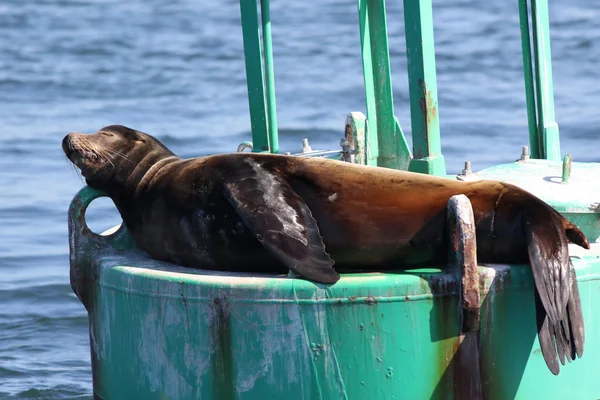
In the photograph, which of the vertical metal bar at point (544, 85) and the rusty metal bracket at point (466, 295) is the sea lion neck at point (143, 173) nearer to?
the rusty metal bracket at point (466, 295)

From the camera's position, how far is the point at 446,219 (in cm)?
461

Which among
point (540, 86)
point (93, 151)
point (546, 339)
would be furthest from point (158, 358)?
point (540, 86)

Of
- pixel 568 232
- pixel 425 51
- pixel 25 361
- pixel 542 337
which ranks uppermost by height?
pixel 425 51

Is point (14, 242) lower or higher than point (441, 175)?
lower

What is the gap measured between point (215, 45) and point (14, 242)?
28.8 feet

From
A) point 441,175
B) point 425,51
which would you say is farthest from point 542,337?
point 425,51

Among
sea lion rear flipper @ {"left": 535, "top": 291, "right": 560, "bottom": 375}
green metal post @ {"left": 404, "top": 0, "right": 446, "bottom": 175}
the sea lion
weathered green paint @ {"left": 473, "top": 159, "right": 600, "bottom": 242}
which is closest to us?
sea lion rear flipper @ {"left": 535, "top": 291, "right": 560, "bottom": 375}

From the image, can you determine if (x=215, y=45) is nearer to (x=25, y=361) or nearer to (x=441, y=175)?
(x=25, y=361)

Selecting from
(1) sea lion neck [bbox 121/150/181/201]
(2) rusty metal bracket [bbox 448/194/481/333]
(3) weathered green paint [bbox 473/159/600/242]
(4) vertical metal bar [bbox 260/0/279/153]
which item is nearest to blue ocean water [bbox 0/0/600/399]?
(4) vertical metal bar [bbox 260/0/279/153]

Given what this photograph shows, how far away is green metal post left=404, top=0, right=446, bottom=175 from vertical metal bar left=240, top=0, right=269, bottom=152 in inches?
43.9

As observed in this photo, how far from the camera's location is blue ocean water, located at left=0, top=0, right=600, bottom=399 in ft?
28.8

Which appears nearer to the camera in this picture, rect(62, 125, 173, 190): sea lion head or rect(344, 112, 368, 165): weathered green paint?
rect(62, 125, 173, 190): sea lion head

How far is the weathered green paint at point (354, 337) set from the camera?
4426 millimetres

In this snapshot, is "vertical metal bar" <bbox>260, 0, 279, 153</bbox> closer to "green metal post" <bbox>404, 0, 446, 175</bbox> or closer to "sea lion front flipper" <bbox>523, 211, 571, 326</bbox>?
"green metal post" <bbox>404, 0, 446, 175</bbox>
